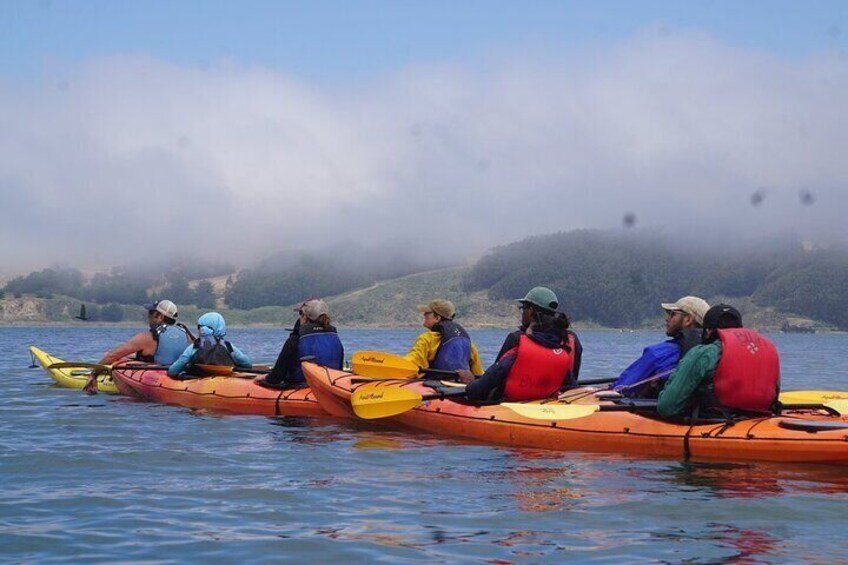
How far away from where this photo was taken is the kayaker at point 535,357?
13.5 meters

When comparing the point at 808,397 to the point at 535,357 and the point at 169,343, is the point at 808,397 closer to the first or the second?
the point at 535,357

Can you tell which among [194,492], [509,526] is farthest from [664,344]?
[194,492]

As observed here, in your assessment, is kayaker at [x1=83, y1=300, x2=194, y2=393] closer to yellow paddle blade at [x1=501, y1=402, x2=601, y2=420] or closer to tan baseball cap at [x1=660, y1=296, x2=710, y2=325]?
yellow paddle blade at [x1=501, y1=402, x2=601, y2=420]

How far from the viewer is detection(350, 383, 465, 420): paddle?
581 inches

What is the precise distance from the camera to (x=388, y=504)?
9.92 meters

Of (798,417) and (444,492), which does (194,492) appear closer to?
(444,492)

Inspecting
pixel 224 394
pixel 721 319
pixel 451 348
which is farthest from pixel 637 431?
pixel 224 394

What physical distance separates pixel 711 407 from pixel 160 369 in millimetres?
11273

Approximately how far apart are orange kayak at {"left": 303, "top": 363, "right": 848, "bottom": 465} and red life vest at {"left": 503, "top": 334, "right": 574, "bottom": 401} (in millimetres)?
273

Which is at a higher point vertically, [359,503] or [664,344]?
[664,344]

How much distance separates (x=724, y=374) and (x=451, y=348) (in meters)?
5.59

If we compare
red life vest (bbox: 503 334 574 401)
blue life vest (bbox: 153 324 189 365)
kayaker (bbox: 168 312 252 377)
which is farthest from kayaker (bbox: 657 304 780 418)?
blue life vest (bbox: 153 324 189 365)

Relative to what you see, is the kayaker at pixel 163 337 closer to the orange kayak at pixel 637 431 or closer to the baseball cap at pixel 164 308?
the baseball cap at pixel 164 308

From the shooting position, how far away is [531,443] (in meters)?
13.2
